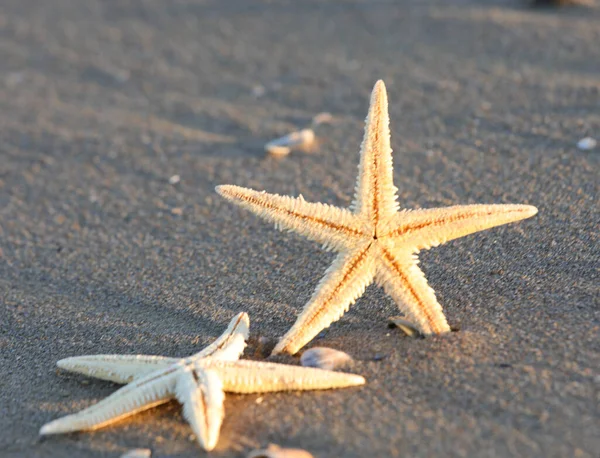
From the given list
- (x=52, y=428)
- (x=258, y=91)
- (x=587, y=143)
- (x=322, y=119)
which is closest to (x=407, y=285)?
(x=52, y=428)

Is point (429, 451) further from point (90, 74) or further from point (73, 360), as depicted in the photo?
point (90, 74)

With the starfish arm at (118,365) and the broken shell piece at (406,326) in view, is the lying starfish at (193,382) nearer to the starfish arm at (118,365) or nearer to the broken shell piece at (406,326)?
the starfish arm at (118,365)

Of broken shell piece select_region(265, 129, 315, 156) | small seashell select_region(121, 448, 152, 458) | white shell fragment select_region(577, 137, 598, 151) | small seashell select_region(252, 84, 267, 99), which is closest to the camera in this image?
small seashell select_region(121, 448, 152, 458)

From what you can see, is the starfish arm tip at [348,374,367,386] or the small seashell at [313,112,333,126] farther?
the small seashell at [313,112,333,126]

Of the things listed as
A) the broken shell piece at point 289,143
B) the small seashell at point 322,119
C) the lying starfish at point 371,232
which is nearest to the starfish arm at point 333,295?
the lying starfish at point 371,232

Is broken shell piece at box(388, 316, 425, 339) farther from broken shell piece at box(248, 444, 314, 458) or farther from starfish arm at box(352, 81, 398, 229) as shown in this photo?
broken shell piece at box(248, 444, 314, 458)

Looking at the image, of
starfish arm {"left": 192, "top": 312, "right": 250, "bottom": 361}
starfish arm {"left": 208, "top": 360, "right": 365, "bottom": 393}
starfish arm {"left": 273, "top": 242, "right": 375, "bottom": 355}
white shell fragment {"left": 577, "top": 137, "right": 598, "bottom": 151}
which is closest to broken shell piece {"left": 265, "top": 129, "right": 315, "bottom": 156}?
white shell fragment {"left": 577, "top": 137, "right": 598, "bottom": 151}

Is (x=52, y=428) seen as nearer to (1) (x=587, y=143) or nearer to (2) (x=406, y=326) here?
(2) (x=406, y=326)
